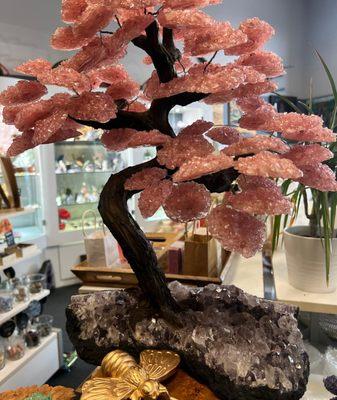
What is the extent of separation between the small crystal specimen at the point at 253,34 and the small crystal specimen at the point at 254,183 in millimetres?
241

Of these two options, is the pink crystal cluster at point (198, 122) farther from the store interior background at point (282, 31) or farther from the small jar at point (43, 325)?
the store interior background at point (282, 31)

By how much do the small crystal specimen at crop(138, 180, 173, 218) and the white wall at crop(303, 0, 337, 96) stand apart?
12.3 ft

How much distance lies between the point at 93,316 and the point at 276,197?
45cm

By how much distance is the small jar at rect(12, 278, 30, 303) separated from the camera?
78.4 inches

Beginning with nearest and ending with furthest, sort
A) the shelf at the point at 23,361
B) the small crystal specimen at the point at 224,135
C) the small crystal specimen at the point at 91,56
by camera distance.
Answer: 1. the small crystal specimen at the point at 91,56
2. the small crystal specimen at the point at 224,135
3. the shelf at the point at 23,361

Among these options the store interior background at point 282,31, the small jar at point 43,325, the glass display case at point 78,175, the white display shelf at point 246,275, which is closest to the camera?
the white display shelf at point 246,275

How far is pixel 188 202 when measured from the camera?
0.52m

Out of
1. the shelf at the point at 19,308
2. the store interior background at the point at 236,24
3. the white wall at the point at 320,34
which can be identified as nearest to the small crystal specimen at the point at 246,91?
the shelf at the point at 19,308

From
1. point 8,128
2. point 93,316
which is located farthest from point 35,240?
point 93,316

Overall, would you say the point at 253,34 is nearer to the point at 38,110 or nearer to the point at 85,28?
the point at 85,28

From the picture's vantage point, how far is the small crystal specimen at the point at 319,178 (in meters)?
0.54

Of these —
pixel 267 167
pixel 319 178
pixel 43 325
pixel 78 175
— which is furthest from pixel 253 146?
pixel 78 175

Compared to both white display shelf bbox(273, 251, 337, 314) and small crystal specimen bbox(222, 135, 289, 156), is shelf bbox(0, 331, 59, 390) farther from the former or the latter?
small crystal specimen bbox(222, 135, 289, 156)

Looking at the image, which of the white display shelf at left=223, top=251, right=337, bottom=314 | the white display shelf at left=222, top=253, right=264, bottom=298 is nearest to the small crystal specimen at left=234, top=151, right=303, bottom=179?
the white display shelf at left=223, top=251, right=337, bottom=314
